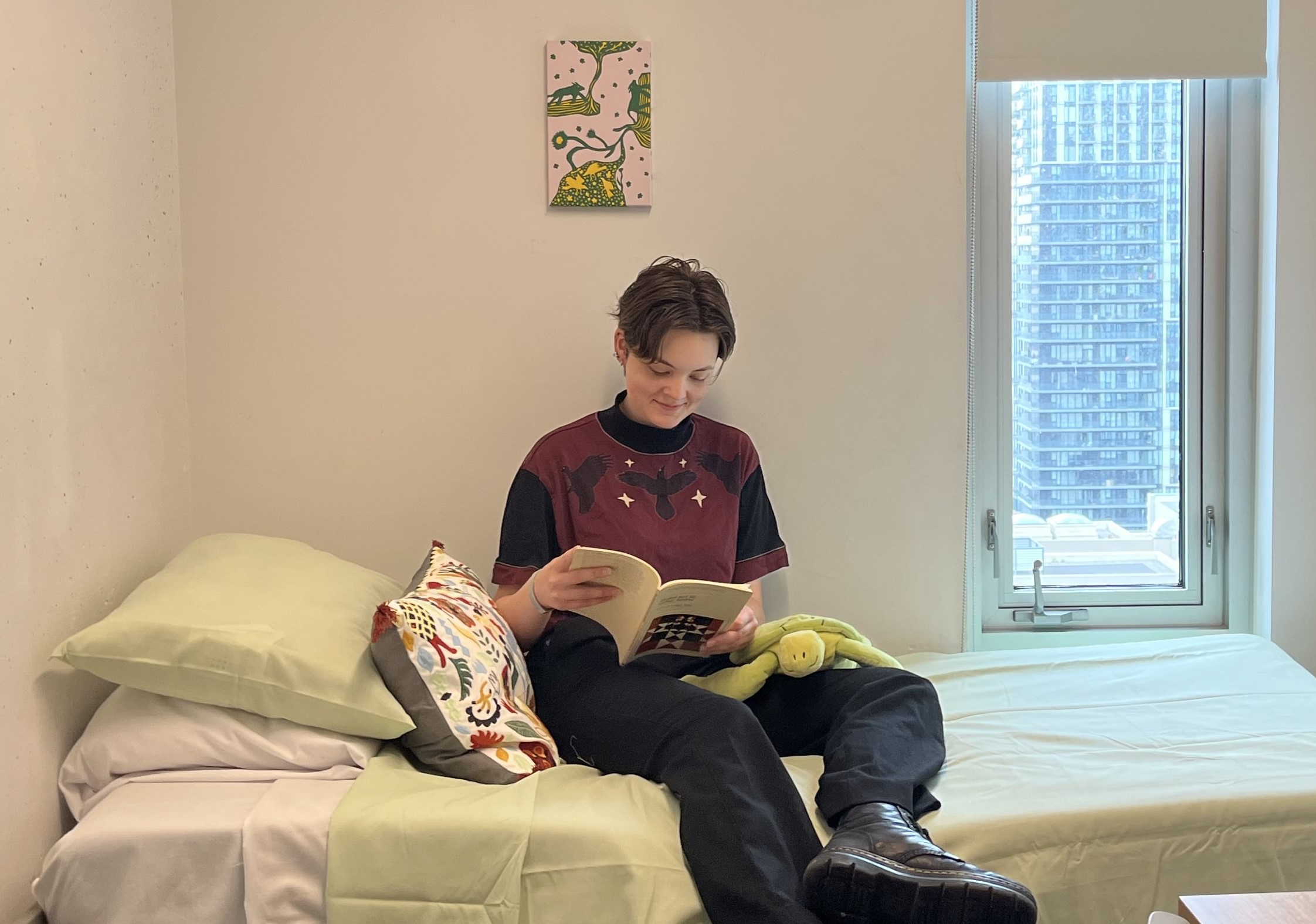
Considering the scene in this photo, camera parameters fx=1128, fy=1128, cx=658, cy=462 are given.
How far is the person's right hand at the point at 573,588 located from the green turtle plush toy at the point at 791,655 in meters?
0.28

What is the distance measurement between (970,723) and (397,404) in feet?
3.90

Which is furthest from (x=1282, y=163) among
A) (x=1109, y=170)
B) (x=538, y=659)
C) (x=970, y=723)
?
(x=538, y=659)

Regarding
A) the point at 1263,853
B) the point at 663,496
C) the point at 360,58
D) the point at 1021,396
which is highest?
the point at 360,58

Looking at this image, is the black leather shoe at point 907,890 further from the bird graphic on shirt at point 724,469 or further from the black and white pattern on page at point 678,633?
the bird graphic on shirt at point 724,469

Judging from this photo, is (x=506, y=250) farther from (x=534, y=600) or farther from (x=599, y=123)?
(x=534, y=600)

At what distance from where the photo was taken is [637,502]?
1894 millimetres

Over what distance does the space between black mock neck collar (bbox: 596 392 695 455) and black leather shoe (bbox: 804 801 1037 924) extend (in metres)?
0.80

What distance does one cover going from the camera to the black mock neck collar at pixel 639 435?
1931mm

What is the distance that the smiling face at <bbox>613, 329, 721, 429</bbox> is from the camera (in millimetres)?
1804

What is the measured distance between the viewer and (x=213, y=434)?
84.2 inches

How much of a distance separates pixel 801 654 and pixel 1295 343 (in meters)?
1.28

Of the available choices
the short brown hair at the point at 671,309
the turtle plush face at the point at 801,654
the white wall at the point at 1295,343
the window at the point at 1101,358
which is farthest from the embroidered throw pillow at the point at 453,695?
the white wall at the point at 1295,343

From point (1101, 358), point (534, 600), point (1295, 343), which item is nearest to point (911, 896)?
point (534, 600)

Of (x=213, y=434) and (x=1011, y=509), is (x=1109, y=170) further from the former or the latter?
(x=213, y=434)
